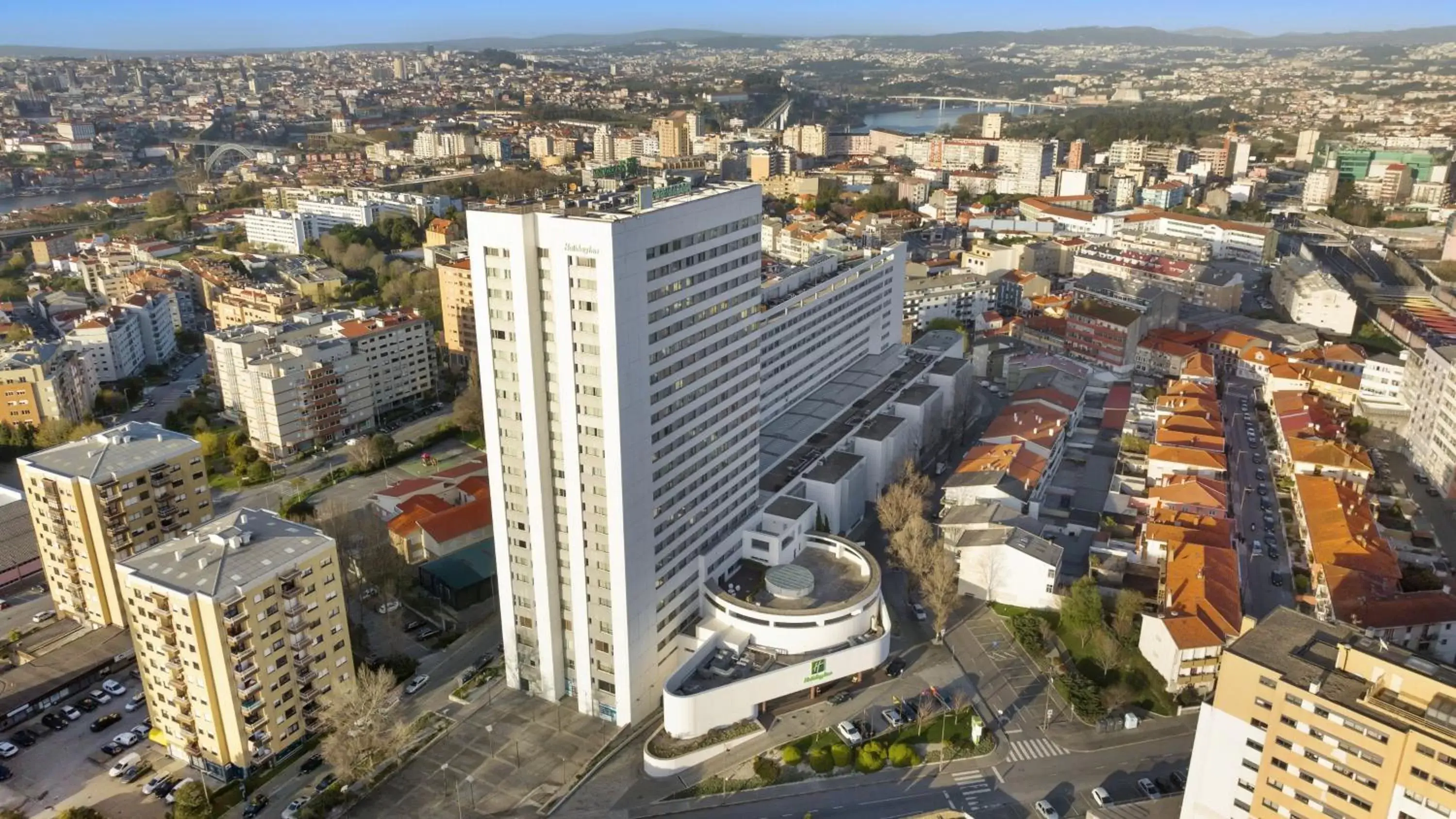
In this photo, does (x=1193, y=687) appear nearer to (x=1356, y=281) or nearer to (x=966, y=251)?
(x=966, y=251)

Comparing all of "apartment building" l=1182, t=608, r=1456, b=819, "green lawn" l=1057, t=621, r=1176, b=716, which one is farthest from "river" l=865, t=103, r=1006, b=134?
"apartment building" l=1182, t=608, r=1456, b=819

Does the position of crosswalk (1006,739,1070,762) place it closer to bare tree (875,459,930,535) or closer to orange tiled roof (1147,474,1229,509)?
bare tree (875,459,930,535)

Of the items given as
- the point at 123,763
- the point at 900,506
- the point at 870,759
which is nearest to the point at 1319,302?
the point at 900,506

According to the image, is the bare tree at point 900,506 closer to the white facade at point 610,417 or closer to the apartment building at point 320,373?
the white facade at point 610,417

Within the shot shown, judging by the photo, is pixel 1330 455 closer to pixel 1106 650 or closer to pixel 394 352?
pixel 1106 650

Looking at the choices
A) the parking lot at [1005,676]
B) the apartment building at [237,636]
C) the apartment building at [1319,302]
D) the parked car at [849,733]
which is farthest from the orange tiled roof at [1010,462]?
the apartment building at [1319,302]

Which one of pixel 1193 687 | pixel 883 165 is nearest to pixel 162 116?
pixel 883 165
